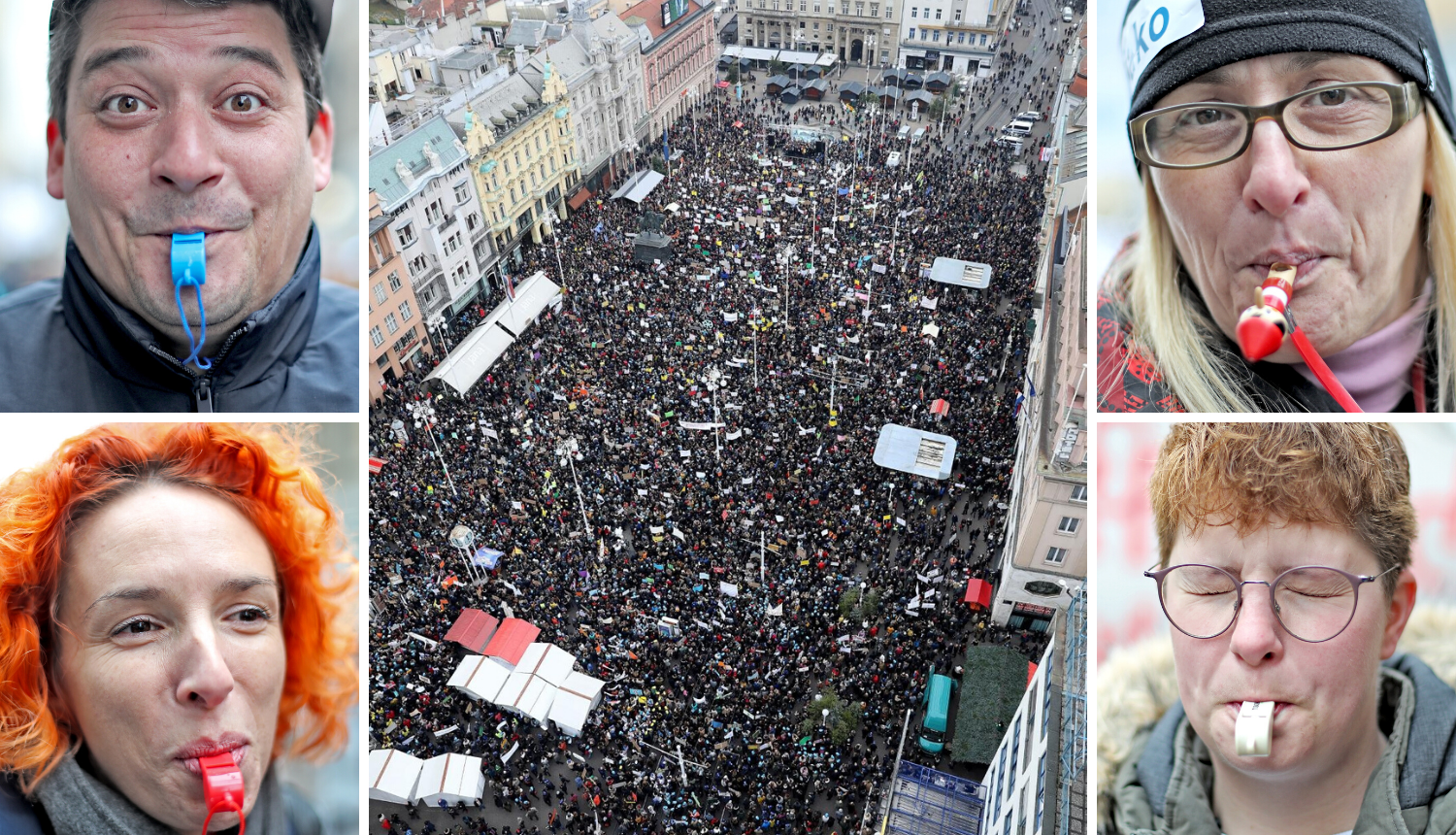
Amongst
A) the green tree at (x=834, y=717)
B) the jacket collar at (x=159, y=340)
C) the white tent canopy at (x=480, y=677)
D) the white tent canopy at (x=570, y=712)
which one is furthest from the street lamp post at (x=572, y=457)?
the jacket collar at (x=159, y=340)

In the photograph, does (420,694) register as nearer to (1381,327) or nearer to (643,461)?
(643,461)

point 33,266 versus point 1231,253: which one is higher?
point 1231,253

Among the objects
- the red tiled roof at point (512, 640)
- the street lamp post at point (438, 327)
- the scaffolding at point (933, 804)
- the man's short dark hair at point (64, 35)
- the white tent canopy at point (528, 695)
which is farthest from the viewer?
the street lamp post at point (438, 327)

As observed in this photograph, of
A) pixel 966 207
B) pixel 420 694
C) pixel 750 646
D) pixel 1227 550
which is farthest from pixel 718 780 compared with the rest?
pixel 966 207

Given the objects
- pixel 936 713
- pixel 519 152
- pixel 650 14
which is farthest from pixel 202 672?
pixel 650 14

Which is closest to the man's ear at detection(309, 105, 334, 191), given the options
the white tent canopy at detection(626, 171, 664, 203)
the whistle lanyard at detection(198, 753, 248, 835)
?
the whistle lanyard at detection(198, 753, 248, 835)

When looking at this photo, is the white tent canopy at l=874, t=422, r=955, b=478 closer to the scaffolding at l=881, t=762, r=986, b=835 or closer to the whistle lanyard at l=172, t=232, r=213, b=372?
the scaffolding at l=881, t=762, r=986, b=835

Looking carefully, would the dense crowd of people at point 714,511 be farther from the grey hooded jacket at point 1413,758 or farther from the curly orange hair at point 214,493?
the grey hooded jacket at point 1413,758
